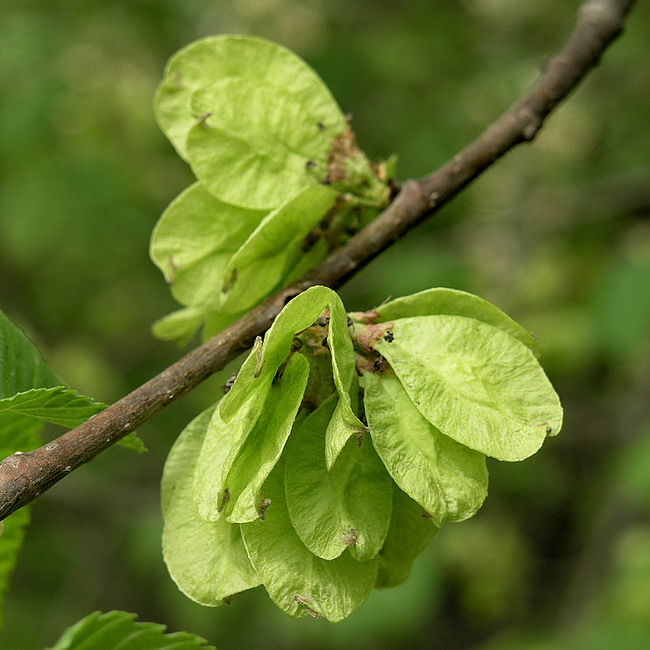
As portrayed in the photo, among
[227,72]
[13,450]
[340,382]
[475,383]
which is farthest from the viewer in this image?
[227,72]

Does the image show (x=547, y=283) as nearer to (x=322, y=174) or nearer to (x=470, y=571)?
(x=470, y=571)

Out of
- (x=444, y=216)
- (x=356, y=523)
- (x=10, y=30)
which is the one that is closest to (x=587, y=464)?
(x=444, y=216)

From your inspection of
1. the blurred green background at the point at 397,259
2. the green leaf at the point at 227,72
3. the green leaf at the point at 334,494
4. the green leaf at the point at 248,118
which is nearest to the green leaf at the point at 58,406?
the green leaf at the point at 334,494

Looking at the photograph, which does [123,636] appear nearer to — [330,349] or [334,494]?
[334,494]

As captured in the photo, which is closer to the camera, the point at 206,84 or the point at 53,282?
the point at 206,84

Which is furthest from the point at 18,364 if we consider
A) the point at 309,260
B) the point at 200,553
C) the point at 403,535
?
the point at 403,535

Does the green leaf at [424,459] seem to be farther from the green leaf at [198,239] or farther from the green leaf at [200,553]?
the green leaf at [198,239]
